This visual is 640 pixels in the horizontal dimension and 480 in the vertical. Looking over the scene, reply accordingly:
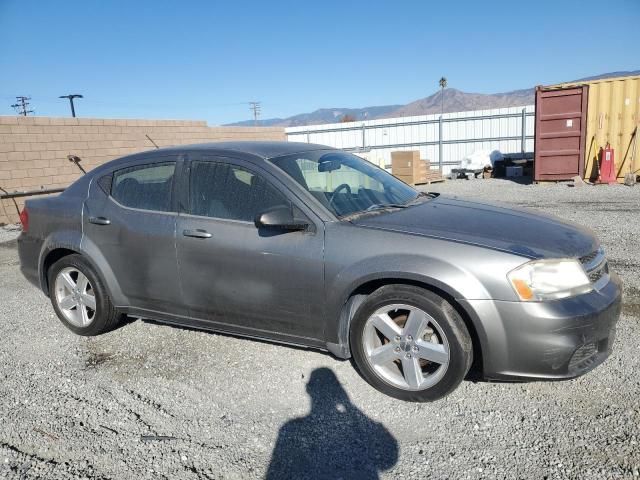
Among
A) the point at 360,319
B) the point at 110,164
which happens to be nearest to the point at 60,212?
the point at 110,164

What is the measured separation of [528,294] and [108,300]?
3318mm

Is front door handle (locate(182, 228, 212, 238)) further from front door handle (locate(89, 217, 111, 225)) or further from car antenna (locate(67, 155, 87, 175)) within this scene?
car antenna (locate(67, 155, 87, 175))

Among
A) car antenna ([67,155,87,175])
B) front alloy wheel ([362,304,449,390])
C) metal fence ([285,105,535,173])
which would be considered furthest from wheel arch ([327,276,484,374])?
metal fence ([285,105,535,173])

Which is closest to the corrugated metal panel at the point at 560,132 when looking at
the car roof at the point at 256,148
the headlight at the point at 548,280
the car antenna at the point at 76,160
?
the car roof at the point at 256,148

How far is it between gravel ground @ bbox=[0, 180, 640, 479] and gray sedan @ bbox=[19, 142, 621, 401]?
0.84 feet

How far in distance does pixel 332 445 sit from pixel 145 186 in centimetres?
256

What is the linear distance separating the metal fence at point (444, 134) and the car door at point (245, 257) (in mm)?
20305

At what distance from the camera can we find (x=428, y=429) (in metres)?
2.85

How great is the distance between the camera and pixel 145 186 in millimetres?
4121

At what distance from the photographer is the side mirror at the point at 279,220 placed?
3242mm

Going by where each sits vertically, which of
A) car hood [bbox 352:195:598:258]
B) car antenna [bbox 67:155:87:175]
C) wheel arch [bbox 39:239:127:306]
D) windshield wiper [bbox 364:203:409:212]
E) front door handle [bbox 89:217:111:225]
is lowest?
wheel arch [bbox 39:239:127:306]

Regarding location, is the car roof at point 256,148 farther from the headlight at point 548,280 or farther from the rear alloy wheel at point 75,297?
the headlight at point 548,280

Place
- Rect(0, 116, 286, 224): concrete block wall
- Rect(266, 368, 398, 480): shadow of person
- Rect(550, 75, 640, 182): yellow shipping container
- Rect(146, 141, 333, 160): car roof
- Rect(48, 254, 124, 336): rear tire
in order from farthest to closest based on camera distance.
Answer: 1. Rect(550, 75, 640, 182): yellow shipping container
2. Rect(0, 116, 286, 224): concrete block wall
3. Rect(48, 254, 124, 336): rear tire
4. Rect(146, 141, 333, 160): car roof
5. Rect(266, 368, 398, 480): shadow of person

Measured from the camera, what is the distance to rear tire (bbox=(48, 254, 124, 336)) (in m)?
4.28
